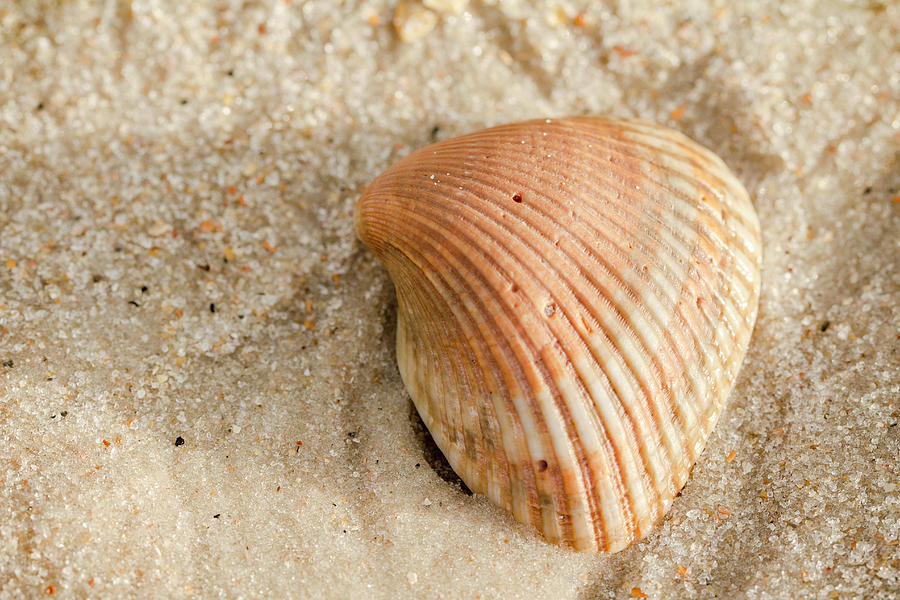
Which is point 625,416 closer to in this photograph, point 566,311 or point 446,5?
point 566,311

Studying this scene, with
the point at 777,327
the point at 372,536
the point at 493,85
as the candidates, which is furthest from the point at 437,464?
the point at 493,85

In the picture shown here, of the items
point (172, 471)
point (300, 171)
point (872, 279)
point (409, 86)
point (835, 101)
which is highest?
point (835, 101)

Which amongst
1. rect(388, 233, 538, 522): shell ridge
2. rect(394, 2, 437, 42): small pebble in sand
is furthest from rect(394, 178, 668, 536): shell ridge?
rect(394, 2, 437, 42): small pebble in sand

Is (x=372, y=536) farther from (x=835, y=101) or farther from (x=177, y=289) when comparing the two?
(x=835, y=101)

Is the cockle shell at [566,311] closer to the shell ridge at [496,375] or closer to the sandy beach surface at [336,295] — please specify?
the shell ridge at [496,375]

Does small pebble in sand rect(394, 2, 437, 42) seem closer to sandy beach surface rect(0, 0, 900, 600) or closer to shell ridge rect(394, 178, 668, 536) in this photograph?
sandy beach surface rect(0, 0, 900, 600)

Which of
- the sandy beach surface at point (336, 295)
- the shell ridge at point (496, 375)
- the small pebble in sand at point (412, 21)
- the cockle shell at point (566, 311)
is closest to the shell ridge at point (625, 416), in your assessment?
the cockle shell at point (566, 311)
